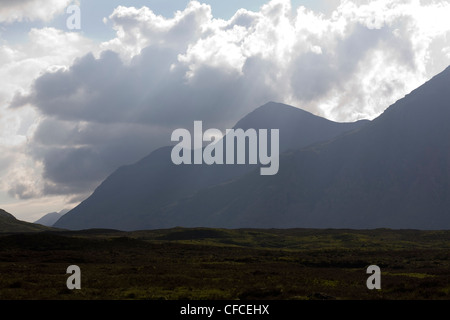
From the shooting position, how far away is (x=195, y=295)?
145ft

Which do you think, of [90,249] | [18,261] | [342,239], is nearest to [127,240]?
[90,249]

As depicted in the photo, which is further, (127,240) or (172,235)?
(172,235)

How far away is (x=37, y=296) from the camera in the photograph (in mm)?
43156

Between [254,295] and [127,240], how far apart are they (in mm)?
76973

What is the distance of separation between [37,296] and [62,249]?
2460 inches

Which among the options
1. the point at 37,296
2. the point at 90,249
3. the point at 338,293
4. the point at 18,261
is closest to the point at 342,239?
the point at 90,249

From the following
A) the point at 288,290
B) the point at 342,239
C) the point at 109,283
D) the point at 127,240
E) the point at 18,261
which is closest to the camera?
the point at 288,290

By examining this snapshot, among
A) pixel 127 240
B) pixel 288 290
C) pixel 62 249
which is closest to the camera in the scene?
pixel 288 290

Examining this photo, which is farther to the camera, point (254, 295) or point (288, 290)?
point (288, 290)
